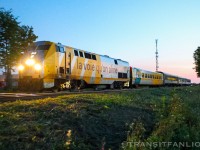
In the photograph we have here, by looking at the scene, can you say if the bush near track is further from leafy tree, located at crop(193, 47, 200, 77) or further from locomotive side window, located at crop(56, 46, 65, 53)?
leafy tree, located at crop(193, 47, 200, 77)

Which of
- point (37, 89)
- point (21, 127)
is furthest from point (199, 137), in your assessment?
point (37, 89)

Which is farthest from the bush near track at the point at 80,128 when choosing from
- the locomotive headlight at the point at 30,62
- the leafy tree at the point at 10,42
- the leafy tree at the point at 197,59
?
the leafy tree at the point at 197,59

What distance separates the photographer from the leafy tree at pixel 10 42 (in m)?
35.8

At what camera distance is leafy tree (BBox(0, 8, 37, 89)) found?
3581 cm

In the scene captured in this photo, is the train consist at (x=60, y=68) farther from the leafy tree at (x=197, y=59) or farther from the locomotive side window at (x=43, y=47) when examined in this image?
the leafy tree at (x=197, y=59)

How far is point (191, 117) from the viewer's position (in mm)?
10008

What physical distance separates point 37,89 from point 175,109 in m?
11.5

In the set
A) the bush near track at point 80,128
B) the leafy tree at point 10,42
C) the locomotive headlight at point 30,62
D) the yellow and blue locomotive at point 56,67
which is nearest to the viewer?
the bush near track at point 80,128

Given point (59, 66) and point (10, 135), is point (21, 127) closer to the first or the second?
point (10, 135)

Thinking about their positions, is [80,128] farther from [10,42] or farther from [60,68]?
[10,42]

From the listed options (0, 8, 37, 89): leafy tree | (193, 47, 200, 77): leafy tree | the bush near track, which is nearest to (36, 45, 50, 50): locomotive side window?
the bush near track

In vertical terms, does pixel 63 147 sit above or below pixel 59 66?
below

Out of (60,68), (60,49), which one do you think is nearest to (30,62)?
(60,68)

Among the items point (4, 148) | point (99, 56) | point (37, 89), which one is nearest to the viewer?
point (4, 148)
